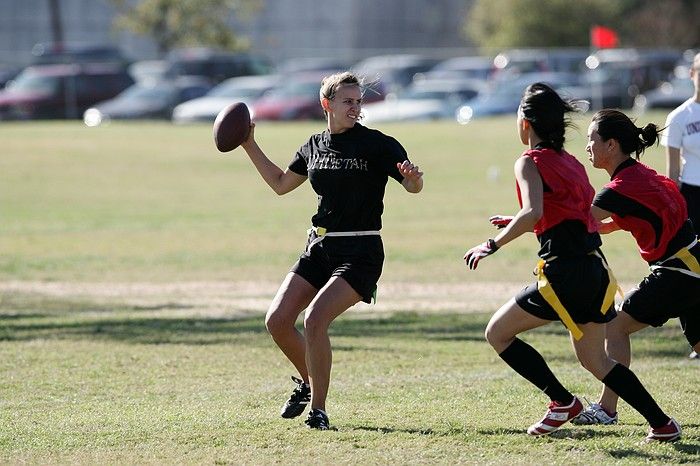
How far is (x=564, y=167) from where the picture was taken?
6211mm

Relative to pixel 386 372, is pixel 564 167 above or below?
above

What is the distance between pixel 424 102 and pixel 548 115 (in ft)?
106

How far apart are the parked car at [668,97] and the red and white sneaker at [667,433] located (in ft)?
101

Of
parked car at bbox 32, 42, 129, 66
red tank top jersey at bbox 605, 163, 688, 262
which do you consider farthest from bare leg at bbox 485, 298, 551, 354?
parked car at bbox 32, 42, 129, 66

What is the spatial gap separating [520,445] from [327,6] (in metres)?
57.4

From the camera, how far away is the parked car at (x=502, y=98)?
37.2 m

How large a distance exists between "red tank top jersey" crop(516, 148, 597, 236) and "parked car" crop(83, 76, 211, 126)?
3445 centimetres

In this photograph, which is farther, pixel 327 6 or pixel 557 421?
pixel 327 6

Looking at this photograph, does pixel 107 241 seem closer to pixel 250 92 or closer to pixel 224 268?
pixel 224 268

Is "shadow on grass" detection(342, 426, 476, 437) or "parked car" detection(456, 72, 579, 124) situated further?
"parked car" detection(456, 72, 579, 124)

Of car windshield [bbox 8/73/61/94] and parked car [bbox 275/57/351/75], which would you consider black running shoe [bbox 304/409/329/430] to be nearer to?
car windshield [bbox 8/73/61/94]

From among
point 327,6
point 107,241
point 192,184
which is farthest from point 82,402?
point 327,6

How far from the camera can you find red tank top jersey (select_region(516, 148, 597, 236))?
20.3ft

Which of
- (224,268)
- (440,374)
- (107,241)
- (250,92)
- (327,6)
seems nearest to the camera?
(440,374)
